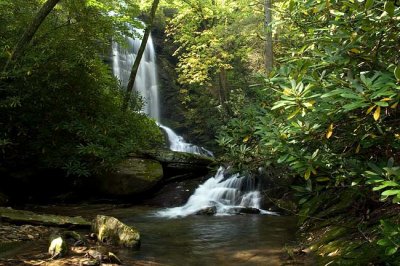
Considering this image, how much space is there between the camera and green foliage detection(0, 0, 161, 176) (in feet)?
34.2

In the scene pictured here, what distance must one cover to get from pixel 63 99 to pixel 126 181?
3.44 metres

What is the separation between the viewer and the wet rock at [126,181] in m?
12.7

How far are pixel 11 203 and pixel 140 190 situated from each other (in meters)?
3.93

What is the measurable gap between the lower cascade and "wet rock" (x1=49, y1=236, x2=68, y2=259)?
16.8 ft

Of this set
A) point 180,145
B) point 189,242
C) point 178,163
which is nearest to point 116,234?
point 189,242

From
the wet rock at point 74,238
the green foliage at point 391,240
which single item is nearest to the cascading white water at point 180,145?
the wet rock at point 74,238

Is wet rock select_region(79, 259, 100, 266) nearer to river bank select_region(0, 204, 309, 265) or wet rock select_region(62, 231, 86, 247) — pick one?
river bank select_region(0, 204, 309, 265)

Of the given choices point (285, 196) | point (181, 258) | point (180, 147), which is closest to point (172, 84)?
point (180, 147)

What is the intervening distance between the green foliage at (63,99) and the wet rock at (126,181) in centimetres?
138

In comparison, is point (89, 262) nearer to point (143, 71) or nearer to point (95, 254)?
point (95, 254)

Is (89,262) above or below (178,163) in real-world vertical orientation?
below

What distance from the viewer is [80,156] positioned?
11.2 meters

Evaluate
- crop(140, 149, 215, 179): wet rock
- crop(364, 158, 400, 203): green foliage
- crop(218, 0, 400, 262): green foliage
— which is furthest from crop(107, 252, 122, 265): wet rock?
crop(140, 149, 215, 179): wet rock

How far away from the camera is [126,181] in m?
12.8
